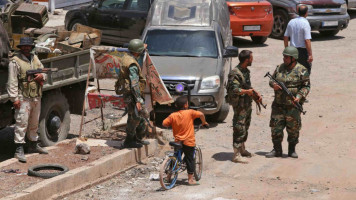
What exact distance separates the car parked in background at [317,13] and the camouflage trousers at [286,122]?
1100cm

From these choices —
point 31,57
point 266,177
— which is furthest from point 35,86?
point 266,177

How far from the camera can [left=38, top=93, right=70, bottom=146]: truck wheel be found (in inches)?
450

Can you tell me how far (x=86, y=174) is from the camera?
32.6 ft

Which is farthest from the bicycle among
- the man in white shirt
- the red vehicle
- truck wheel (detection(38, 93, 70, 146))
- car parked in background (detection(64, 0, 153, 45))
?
the red vehicle

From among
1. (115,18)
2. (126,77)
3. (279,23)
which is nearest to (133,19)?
(115,18)

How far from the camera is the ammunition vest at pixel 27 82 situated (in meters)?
10.4

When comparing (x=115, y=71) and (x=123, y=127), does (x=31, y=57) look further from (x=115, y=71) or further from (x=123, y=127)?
(x=123, y=127)

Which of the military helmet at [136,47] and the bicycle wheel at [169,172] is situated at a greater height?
the military helmet at [136,47]

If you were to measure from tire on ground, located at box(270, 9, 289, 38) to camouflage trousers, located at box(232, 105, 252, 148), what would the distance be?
39.0ft

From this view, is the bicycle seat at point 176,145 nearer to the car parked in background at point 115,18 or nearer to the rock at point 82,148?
the rock at point 82,148

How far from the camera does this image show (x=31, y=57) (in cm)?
1059

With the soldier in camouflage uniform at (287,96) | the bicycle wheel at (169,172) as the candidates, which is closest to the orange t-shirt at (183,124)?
the bicycle wheel at (169,172)

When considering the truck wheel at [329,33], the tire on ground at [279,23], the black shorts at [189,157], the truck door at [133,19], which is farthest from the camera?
the truck wheel at [329,33]

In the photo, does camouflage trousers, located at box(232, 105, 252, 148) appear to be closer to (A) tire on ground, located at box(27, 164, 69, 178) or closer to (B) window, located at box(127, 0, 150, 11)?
(A) tire on ground, located at box(27, 164, 69, 178)
